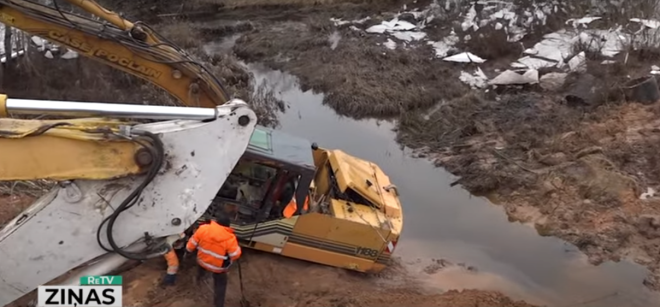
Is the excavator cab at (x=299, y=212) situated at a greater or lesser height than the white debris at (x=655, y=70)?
greater

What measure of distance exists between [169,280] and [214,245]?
1468 mm

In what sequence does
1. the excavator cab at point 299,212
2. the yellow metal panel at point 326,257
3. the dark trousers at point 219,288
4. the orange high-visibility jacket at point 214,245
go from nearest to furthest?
the orange high-visibility jacket at point 214,245
the dark trousers at point 219,288
the excavator cab at point 299,212
the yellow metal panel at point 326,257

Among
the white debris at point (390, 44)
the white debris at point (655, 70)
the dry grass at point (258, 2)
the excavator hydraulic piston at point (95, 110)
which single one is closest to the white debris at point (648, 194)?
the white debris at point (655, 70)

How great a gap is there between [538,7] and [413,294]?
1713 cm

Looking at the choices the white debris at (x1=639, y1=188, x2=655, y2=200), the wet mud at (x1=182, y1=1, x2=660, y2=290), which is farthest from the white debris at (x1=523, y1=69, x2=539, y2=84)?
the white debris at (x1=639, y1=188, x2=655, y2=200)

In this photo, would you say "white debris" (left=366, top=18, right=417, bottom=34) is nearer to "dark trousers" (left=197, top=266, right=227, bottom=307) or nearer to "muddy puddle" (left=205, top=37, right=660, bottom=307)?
"muddy puddle" (left=205, top=37, right=660, bottom=307)

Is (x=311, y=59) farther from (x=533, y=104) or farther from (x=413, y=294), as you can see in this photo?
(x=413, y=294)

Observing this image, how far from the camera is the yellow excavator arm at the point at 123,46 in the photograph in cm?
756

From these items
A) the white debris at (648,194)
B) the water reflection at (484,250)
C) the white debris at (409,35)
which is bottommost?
the white debris at (648,194)

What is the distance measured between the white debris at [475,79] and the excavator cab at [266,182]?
33.2ft

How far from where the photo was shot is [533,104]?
52.1 feet

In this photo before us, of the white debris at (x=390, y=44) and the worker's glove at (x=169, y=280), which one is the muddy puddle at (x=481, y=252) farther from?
the white debris at (x=390, y=44)

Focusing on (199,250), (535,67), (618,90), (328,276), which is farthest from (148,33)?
(535,67)

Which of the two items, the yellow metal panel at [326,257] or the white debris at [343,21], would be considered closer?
the yellow metal panel at [326,257]
